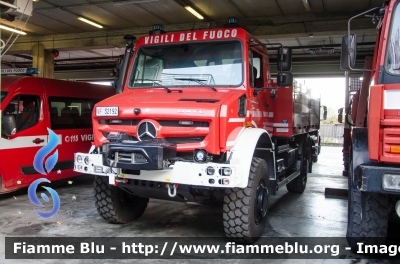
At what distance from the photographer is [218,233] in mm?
5121

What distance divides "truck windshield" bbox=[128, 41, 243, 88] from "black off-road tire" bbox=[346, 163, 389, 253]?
6.66 feet

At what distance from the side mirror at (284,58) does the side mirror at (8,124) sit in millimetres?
4573

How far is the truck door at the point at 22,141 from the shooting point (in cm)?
675

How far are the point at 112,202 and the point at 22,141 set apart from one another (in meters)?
2.93

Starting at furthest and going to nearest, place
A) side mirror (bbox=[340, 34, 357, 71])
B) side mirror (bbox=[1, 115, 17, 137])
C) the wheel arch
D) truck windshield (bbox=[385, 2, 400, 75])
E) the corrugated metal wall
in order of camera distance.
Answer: the corrugated metal wall, side mirror (bbox=[1, 115, 17, 137]), the wheel arch, side mirror (bbox=[340, 34, 357, 71]), truck windshield (bbox=[385, 2, 400, 75])

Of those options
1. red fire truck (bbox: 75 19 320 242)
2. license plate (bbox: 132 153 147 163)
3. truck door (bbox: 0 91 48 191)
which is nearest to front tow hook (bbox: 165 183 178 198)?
red fire truck (bbox: 75 19 320 242)

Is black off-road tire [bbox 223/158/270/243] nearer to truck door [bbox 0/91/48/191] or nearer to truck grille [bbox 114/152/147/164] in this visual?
truck grille [bbox 114/152/147/164]

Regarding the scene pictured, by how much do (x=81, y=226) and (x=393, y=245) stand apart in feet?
13.3

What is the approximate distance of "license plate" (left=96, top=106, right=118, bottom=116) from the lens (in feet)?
15.0

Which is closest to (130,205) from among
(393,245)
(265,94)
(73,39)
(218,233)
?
(218,233)

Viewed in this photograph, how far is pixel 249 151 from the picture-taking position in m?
4.28

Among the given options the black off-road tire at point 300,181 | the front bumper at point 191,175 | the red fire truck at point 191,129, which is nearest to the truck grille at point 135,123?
the red fire truck at point 191,129

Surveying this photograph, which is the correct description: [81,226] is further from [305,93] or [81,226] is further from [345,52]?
[305,93]

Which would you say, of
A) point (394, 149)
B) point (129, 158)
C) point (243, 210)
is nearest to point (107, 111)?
point (129, 158)
